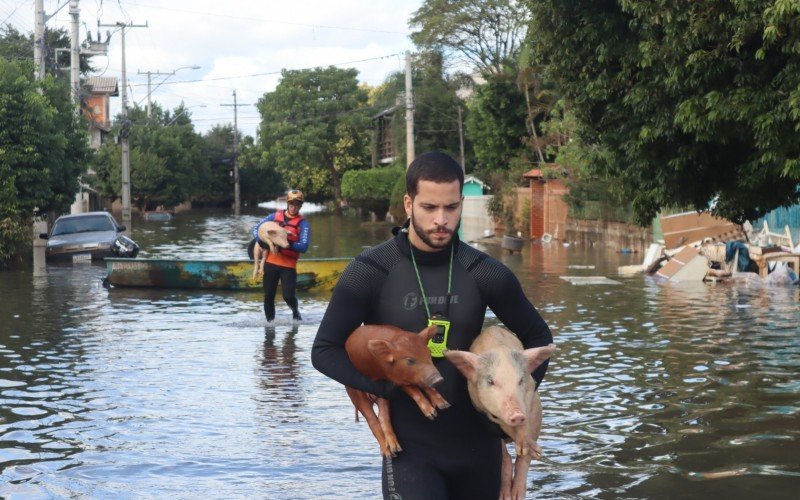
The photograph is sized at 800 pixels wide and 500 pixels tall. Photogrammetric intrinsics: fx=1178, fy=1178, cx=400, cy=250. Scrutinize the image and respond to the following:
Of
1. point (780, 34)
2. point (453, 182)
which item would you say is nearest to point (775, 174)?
point (780, 34)

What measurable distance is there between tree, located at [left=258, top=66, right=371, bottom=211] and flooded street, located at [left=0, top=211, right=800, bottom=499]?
83219 mm

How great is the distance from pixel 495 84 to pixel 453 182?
51625 millimetres

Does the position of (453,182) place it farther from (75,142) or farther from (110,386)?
Result: (75,142)

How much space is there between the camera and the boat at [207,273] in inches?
894

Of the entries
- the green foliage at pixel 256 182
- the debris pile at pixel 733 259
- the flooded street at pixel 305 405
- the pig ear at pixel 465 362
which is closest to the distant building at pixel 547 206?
the debris pile at pixel 733 259

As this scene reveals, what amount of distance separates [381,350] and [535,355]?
0.54 metres

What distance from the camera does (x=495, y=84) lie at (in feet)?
181

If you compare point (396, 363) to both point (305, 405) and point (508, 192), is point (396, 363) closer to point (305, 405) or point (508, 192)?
point (305, 405)

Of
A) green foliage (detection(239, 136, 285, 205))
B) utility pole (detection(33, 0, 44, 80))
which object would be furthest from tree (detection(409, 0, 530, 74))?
green foliage (detection(239, 136, 285, 205))

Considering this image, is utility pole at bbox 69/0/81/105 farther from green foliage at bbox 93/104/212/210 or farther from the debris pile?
green foliage at bbox 93/104/212/210

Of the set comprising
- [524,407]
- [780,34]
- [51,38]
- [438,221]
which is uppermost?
[51,38]

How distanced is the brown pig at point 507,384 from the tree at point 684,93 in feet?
22.8

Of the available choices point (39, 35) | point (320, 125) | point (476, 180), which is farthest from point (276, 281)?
point (320, 125)

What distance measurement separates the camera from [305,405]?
1076cm
